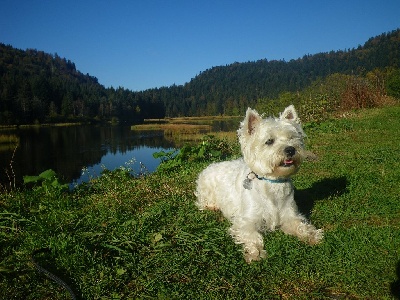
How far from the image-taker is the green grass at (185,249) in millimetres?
3629

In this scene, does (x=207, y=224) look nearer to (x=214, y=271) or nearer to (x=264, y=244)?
(x=264, y=244)

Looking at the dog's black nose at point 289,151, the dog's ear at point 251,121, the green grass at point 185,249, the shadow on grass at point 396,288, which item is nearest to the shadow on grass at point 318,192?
the green grass at point 185,249

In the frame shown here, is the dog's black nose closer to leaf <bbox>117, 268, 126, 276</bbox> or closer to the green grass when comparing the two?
the green grass

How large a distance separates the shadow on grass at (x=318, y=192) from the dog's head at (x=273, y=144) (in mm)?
1551

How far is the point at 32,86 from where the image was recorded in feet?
416

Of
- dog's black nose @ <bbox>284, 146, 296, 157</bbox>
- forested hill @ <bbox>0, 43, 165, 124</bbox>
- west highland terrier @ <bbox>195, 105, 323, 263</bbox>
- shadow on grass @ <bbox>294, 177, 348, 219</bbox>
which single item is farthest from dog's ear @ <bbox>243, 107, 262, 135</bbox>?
forested hill @ <bbox>0, 43, 165, 124</bbox>

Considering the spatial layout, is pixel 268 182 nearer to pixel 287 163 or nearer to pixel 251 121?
pixel 287 163

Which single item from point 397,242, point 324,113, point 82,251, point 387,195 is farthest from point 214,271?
point 324,113

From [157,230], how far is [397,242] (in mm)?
3325

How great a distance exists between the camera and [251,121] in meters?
5.28

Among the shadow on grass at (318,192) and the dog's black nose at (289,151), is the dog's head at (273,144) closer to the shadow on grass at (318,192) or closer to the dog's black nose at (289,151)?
the dog's black nose at (289,151)

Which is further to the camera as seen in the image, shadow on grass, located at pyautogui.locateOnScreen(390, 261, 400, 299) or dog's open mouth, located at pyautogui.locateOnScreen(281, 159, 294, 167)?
dog's open mouth, located at pyautogui.locateOnScreen(281, 159, 294, 167)

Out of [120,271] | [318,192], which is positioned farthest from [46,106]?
[120,271]

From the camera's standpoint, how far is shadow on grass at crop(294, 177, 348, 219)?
636 centimetres
